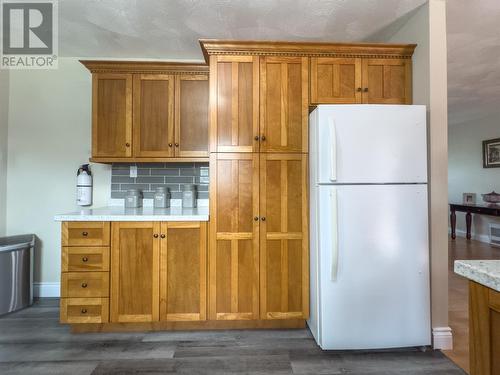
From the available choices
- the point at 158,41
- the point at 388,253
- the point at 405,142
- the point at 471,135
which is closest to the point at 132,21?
the point at 158,41

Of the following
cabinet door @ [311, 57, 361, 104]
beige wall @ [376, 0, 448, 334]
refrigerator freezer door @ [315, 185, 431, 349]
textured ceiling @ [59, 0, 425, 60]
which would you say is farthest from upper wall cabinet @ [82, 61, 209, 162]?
beige wall @ [376, 0, 448, 334]

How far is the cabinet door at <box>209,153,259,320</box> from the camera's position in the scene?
7.13 feet

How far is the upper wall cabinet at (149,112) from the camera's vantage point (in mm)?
2566

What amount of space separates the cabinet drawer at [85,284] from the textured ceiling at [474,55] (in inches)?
Result: 132

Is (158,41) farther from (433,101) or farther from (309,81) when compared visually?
(433,101)

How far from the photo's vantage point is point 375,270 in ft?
6.26

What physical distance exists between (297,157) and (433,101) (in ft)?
3.45

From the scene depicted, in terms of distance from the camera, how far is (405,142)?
1.94 meters

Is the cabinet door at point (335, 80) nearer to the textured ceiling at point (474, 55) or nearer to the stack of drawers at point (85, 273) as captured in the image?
the textured ceiling at point (474, 55)

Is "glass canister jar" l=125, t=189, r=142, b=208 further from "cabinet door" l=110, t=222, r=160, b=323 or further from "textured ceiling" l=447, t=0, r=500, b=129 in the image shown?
"textured ceiling" l=447, t=0, r=500, b=129

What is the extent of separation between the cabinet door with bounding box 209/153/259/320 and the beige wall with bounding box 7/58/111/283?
1430 mm

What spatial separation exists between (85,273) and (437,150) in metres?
2.79

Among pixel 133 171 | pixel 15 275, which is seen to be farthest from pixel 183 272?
pixel 15 275

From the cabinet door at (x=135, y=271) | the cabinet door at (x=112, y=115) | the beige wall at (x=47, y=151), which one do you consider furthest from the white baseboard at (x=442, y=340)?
the beige wall at (x=47, y=151)
